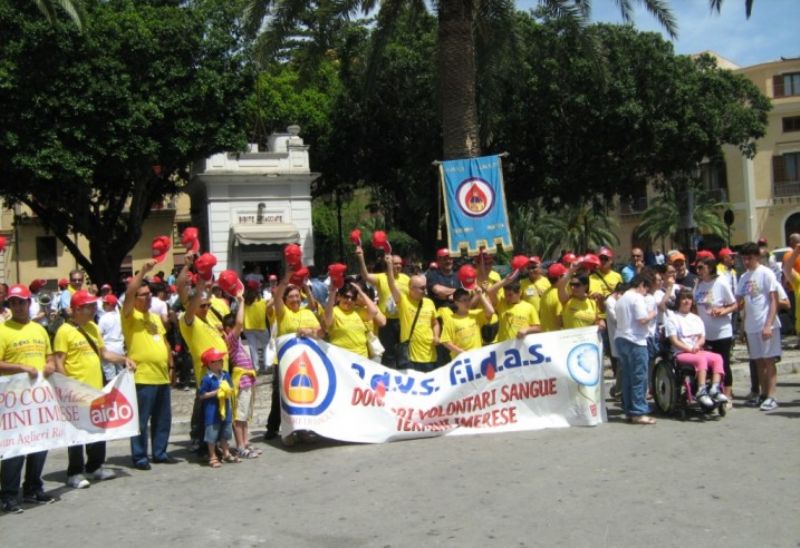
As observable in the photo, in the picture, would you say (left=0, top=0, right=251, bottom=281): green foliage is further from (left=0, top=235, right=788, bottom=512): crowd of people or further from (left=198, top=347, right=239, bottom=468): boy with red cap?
(left=198, top=347, right=239, bottom=468): boy with red cap

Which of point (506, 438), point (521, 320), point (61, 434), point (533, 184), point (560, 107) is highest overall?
point (560, 107)

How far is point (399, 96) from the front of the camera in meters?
29.2

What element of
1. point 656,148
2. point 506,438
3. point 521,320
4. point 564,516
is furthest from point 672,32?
point 656,148

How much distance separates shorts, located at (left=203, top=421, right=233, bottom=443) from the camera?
799 cm

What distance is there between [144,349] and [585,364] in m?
4.66

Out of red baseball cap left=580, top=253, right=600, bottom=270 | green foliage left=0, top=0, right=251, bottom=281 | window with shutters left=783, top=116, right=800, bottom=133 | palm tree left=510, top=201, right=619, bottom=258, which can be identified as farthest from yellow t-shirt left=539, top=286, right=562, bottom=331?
window with shutters left=783, top=116, right=800, bottom=133

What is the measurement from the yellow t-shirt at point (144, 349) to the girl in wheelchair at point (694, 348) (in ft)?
17.9

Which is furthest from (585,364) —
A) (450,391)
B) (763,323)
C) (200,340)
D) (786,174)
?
(786,174)

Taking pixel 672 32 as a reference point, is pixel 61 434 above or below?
below

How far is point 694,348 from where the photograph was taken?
934 centimetres

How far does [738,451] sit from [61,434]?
5.87 metres

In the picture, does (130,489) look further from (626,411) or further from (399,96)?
(399,96)

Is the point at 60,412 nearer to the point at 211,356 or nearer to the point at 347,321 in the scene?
the point at 211,356

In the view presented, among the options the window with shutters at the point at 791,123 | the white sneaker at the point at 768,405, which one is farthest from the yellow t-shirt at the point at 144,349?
the window with shutters at the point at 791,123
